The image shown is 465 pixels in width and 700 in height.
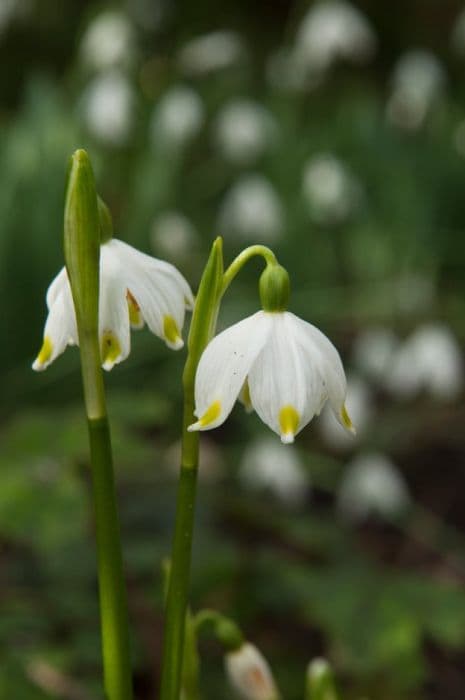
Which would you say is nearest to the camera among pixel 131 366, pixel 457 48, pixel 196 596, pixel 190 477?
pixel 190 477

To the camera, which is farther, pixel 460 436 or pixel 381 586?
pixel 460 436

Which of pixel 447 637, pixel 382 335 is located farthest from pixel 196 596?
pixel 382 335

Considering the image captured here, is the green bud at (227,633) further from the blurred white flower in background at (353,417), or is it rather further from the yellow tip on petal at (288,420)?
the blurred white flower in background at (353,417)

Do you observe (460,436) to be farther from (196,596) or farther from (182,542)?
(182,542)

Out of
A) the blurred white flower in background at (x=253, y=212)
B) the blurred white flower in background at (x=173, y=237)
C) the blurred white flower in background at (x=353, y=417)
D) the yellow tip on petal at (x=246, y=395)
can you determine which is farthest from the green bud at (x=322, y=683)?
the blurred white flower in background at (x=253, y=212)

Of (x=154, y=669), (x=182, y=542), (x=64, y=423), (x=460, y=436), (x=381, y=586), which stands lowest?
(x=460, y=436)

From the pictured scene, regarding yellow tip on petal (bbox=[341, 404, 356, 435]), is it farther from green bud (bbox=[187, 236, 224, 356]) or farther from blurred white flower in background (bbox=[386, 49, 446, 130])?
blurred white flower in background (bbox=[386, 49, 446, 130])
